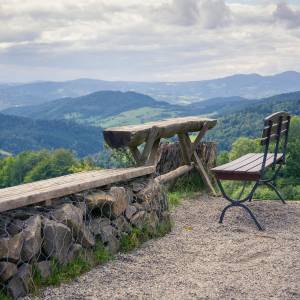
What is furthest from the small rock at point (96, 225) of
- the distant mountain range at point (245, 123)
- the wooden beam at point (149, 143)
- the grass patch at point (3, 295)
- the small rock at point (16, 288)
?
the distant mountain range at point (245, 123)

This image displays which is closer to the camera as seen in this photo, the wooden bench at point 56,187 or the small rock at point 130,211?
the wooden bench at point 56,187

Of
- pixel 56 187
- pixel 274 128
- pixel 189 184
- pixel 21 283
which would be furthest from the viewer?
pixel 189 184

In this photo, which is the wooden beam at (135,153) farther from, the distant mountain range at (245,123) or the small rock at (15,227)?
the distant mountain range at (245,123)

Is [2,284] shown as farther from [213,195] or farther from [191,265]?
[213,195]

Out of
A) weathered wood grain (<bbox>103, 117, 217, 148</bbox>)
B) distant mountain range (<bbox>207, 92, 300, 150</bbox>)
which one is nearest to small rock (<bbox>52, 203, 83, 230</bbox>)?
weathered wood grain (<bbox>103, 117, 217, 148</bbox>)

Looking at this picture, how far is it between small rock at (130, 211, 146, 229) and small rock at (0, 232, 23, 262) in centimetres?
196

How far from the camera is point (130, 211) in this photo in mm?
6027

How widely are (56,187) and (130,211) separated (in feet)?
4.12

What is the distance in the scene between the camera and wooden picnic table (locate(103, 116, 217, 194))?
6.68 metres

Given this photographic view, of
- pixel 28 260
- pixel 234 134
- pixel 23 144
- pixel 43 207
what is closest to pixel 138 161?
pixel 43 207

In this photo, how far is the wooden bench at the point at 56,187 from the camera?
4.42 m

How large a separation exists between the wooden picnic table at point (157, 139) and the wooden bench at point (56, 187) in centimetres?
45

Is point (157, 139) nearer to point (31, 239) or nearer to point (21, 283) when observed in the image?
point (31, 239)

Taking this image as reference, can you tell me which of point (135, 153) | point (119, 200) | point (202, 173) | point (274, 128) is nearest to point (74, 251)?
point (119, 200)
